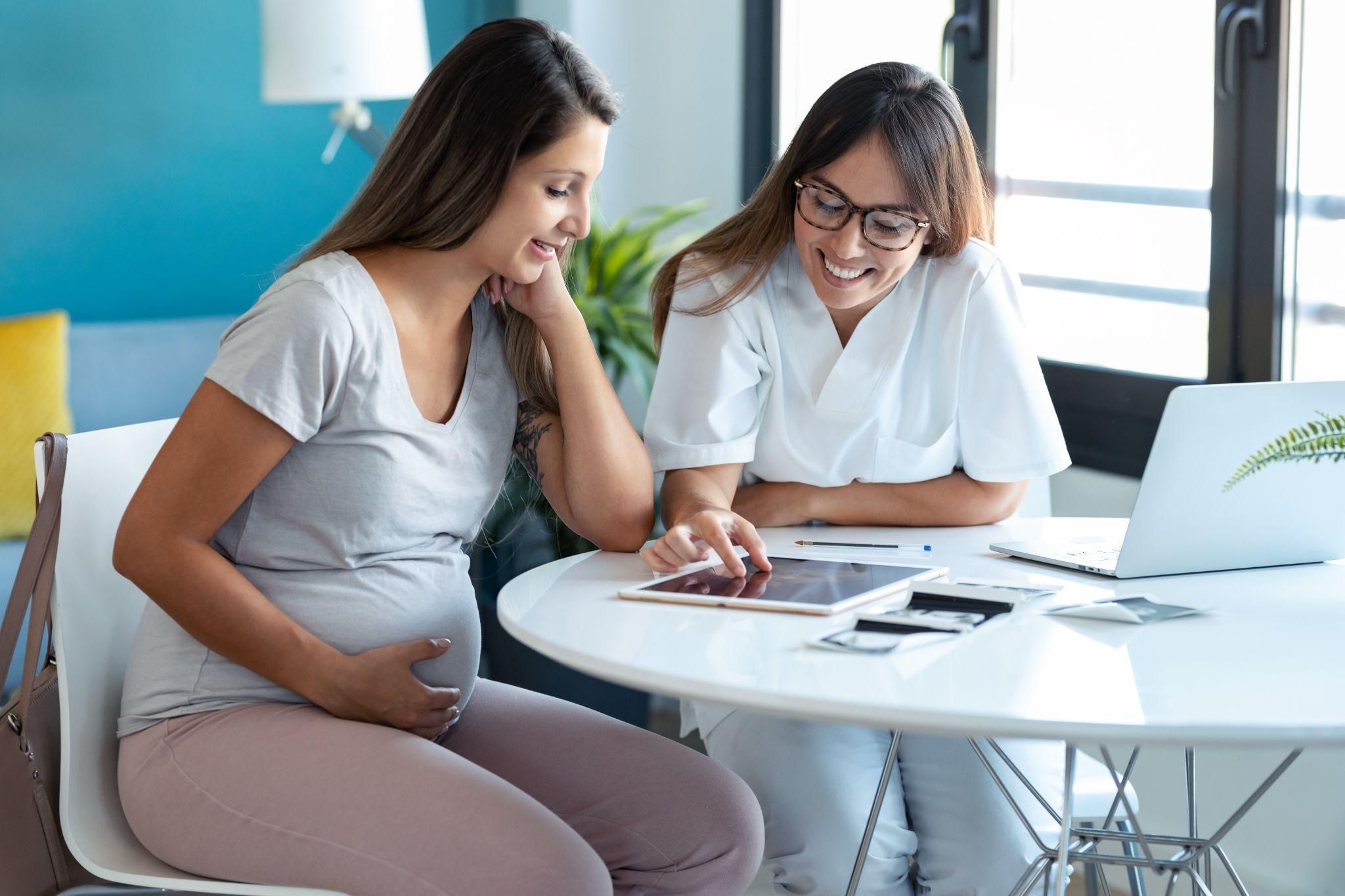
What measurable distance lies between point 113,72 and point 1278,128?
8.64ft

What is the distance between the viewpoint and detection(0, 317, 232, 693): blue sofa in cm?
297

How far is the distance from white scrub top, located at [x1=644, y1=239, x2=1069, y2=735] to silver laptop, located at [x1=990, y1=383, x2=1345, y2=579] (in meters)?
0.34

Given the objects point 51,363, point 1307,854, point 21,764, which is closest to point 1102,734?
point 21,764

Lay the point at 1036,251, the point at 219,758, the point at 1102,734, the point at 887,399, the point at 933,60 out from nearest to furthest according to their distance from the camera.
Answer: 1. the point at 1102,734
2. the point at 219,758
3. the point at 887,399
4. the point at 1036,251
5. the point at 933,60

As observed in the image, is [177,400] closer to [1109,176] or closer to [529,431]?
[529,431]

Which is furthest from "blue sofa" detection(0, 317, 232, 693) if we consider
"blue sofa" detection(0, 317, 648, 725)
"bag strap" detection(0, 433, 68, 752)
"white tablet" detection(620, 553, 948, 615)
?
"white tablet" detection(620, 553, 948, 615)

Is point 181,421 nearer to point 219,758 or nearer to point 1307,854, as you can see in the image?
point 219,758

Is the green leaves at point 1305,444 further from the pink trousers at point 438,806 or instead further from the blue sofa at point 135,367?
the blue sofa at point 135,367

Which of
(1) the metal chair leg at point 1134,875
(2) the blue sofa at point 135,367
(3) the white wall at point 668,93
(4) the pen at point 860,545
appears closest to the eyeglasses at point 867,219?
(4) the pen at point 860,545

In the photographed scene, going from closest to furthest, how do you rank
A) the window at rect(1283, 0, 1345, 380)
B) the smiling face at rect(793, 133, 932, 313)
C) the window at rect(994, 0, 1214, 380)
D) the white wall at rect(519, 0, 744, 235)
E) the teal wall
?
the smiling face at rect(793, 133, 932, 313) → the window at rect(1283, 0, 1345, 380) → the window at rect(994, 0, 1214, 380) → the teal wall → the white wall at rect(519, 0, 744, 235)

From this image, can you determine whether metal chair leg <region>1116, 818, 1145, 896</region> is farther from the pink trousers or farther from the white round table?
the pink trousers

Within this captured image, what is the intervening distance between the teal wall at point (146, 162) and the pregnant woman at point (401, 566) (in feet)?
6.87

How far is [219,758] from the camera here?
118 cm

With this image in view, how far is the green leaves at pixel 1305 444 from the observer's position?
1188mm
